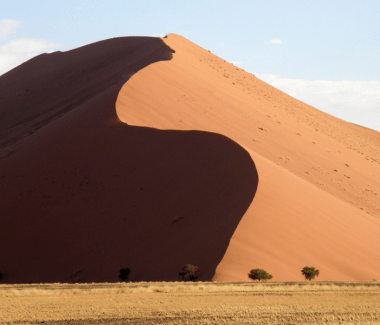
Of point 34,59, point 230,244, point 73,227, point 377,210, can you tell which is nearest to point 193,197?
point 230,244

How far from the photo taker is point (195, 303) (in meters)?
9.66

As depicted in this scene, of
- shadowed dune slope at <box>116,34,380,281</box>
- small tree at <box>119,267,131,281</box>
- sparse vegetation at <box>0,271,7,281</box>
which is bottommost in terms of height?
sparse vegetation at <box>0,271,7,281</box>

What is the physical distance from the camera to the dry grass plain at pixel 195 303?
27.8 ft

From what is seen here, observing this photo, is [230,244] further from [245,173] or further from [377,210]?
[377,210]

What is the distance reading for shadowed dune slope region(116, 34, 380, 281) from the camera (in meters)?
14.3

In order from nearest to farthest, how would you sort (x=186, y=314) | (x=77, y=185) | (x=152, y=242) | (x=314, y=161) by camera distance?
(x=186, y=314) → (x=152, y=242) → (x=77, y=185) → (x=314, y=161)

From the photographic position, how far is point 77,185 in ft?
62.7

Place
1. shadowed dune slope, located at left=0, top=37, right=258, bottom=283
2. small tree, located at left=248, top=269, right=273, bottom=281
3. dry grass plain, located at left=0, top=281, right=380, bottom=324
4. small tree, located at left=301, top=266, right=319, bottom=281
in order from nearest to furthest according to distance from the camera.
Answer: dry grass plain, located at left=0, top=281, right=380, bottom=324, small tree, located at left=248, top=269, right=273, bottom=281, small tree, located at left=301, top=266, right=319, bottom=281, shadowed dune slope, located at left=0, top=37, right=258, bottom=283

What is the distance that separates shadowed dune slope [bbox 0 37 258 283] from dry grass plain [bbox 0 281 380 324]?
2.09 meters

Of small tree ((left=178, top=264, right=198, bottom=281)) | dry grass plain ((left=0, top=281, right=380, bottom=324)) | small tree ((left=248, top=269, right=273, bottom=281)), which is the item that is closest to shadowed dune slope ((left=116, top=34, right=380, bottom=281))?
small tree ((left=248, top=269, right=273, bottom=281))

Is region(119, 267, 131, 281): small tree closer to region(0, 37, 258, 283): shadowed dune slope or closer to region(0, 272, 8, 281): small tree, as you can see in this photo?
region(0, 37, 258, 283): shadowed dune slope

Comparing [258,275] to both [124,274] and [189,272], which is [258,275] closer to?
[189,272]

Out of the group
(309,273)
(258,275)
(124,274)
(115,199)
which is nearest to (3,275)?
(115,199)

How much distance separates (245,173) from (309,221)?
2.81m
